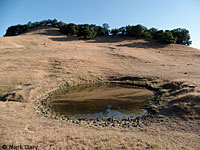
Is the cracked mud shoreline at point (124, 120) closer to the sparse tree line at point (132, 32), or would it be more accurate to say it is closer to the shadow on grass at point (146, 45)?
the shadow on grass at point (146, 45)

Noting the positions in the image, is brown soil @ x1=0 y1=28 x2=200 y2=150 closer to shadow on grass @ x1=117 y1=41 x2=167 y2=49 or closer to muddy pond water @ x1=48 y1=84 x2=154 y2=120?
muddy pond water @ x1=48 y1=84 x2=154 y2=120

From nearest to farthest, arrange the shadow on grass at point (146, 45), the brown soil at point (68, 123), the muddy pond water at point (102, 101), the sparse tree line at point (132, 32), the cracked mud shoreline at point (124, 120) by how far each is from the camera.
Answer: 1. the brown soil at point (68, 123)
2. the cracked mud shoreline at point (124, 120)
3. the muddy pond water at point (102, 101)
4. the shadow on grass at point (146, 45)
5. the sparse tree line at point (132, 32)

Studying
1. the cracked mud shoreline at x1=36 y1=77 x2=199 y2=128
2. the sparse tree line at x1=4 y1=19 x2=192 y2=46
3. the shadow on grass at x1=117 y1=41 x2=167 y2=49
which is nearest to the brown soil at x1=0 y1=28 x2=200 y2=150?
the cracked mud shoreline at x1=36 y1=77 x2=199 y2=128

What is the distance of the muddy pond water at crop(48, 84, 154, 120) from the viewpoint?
14.3 m

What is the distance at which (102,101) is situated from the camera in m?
17.6

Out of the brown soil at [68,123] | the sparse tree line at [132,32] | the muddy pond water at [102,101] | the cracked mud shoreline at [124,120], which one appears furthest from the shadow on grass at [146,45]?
the cracked mud shoreline at [124,120]

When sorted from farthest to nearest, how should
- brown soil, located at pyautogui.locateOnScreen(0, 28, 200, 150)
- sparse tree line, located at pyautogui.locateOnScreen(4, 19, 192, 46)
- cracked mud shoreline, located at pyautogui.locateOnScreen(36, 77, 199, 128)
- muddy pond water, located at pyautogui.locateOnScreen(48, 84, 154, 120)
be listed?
sparse tree line, located at pyautogui.locateOnScreen(4, 19, 192, 46), muddy pond water, located at pyautogui.locateOnScreen(48, 84, 154, 120), cracked mud shoreline, located at pyautogui.locateOnScreen(36, 77, 199, 128), brown soil, located at pyautogui.locateOnScreen(0, 28, 200, 150)

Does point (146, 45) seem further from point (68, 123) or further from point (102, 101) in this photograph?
point (68, 123)

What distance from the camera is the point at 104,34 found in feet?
229

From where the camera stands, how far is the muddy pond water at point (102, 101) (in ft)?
47.0

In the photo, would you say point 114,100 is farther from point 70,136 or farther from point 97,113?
point 70,136

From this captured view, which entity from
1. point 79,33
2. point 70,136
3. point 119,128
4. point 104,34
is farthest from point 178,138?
point 104,34

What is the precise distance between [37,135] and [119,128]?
6.02 metres

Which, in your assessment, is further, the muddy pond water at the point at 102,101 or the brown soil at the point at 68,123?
the muddy pond water at the point at 102,101
